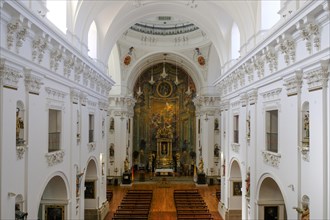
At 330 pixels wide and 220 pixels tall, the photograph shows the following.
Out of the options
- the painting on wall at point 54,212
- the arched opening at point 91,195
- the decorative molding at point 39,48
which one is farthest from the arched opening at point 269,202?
the decorative molding at point 39,48

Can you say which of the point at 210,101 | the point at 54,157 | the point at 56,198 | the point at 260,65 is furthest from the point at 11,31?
the point at 210,101

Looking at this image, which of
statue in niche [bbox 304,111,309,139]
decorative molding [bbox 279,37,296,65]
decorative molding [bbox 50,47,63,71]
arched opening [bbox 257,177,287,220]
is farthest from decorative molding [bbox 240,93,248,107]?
decorative molding [bbox 50,47,63,71]

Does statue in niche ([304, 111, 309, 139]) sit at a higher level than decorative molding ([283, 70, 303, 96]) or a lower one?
lower

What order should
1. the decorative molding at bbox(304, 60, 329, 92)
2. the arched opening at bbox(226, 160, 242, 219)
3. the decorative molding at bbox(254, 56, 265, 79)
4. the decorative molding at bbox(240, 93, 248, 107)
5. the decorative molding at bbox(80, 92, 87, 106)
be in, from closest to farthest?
the decorative molding at bbox(304, 60, 329, 92) < the decorative molding at bbox(254, 56, 265, 79) < the decorative molding at bbox(240, 93, 248, 107) < the decorative molding at bbox(80, 92, 87, 106) < the arched opening at bbox(226, 160, 242, 219)

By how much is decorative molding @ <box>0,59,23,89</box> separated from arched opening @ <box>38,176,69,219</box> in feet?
16.0

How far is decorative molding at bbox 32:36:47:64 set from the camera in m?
8.79

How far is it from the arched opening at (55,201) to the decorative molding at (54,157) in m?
0.98

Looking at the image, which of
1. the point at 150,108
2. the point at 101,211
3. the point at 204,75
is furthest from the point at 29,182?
the point at 150,108

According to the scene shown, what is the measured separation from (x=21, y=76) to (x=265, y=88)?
7395 millimetres

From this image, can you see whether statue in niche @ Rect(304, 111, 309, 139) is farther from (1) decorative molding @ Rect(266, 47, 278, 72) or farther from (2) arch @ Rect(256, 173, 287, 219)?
(2) arch @ Rect(256, 173, 287, 219)

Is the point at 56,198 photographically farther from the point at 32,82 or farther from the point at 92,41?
the point at 92,41

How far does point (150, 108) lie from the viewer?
3338 centimetres

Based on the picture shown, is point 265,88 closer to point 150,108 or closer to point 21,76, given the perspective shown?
point 21,76

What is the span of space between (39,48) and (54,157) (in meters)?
3.43
